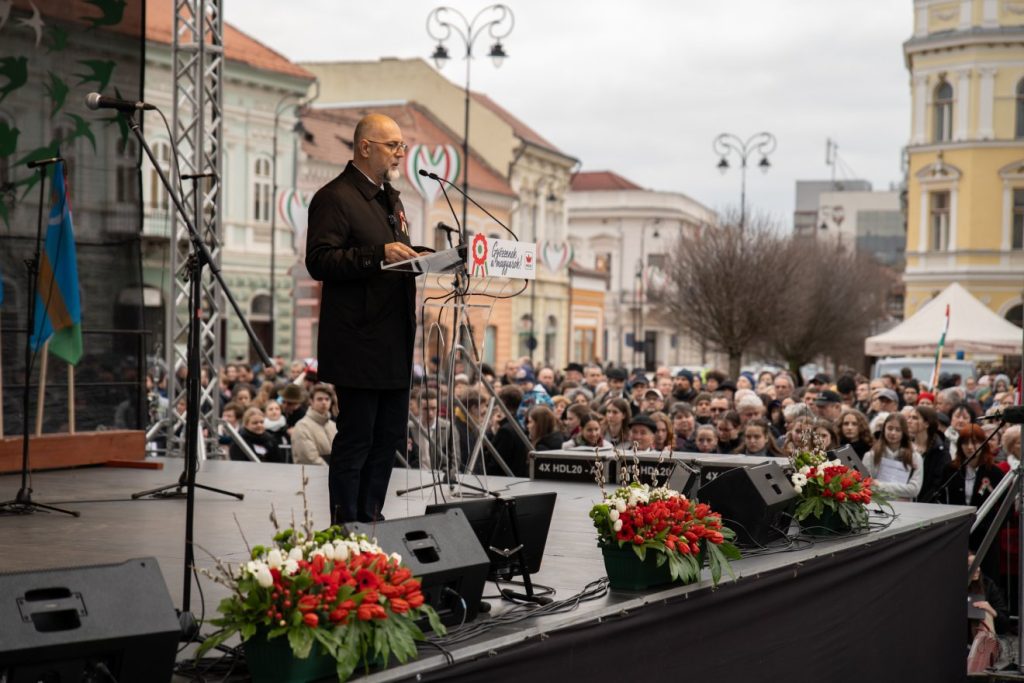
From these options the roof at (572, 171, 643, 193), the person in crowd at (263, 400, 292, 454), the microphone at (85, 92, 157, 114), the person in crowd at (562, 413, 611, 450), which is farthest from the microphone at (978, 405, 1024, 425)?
the roof at (572, 171, 643, 193)

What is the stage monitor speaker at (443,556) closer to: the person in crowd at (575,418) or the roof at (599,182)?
the person in crowd at (575,418)

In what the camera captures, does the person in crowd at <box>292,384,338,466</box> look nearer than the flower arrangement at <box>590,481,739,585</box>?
No

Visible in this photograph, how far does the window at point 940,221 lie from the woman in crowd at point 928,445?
136 ft

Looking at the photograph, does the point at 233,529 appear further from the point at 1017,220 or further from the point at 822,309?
the point at 1017,220

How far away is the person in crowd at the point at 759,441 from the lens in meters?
11.3

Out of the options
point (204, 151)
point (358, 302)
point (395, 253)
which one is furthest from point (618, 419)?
point (395, 253)

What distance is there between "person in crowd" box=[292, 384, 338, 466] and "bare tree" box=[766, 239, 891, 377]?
89.3 ft

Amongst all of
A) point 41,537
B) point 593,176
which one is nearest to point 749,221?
point 41,537

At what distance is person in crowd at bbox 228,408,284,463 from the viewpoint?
1289 centimetres

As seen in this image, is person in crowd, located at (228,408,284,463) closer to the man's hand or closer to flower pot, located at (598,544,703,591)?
the man's hand

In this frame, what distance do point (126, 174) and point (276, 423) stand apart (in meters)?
3.82

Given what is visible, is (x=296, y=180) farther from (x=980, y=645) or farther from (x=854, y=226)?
(x=854, y=226)

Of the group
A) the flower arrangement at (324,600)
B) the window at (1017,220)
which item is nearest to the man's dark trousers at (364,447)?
the flower arrangement at (324,600)

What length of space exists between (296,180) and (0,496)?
34.3 meters
